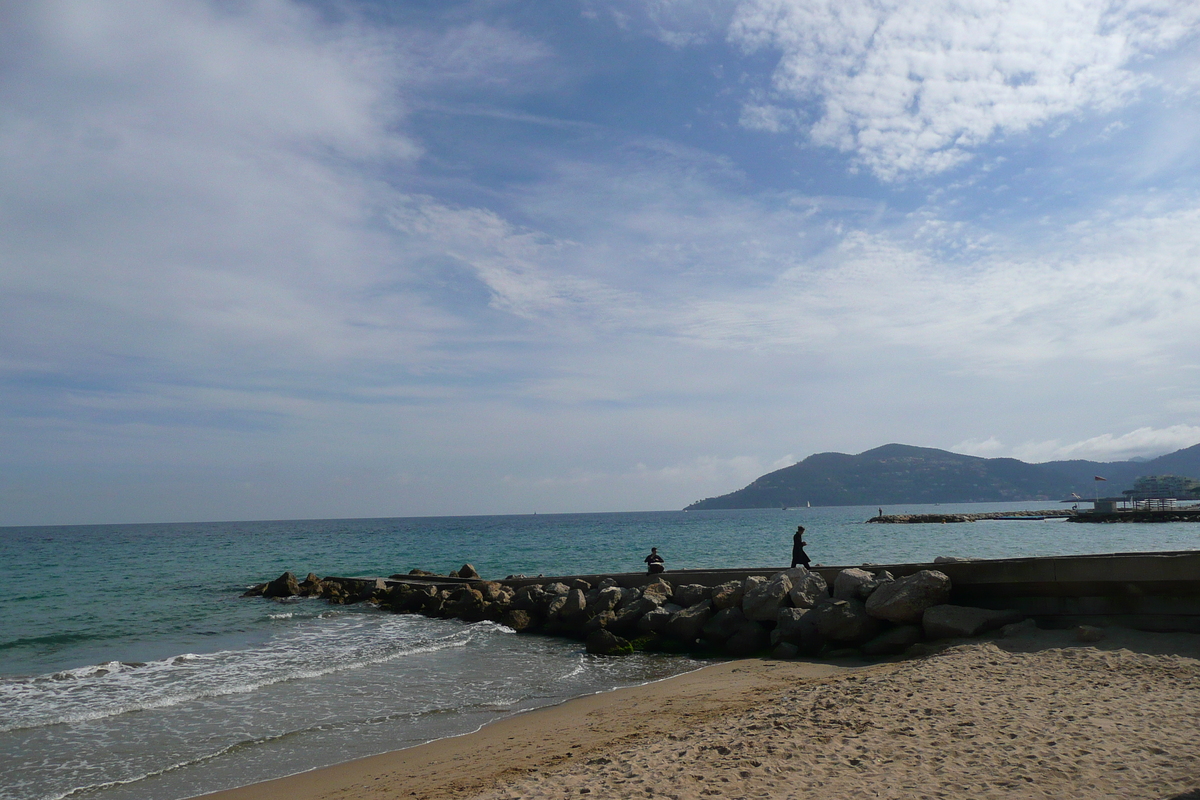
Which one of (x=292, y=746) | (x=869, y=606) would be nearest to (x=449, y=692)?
(x=292, y=746)

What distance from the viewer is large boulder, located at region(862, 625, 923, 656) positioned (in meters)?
10.9

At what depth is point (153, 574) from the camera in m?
36.8

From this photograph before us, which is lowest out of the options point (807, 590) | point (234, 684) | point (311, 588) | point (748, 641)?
point (311, 588)

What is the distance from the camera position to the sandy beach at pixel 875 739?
5.25m

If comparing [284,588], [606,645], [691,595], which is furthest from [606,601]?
[284,588]

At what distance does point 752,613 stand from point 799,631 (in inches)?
50.5

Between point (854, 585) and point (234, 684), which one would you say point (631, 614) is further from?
point (234, 684)

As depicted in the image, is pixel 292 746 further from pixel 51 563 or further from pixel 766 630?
pixel 51 563

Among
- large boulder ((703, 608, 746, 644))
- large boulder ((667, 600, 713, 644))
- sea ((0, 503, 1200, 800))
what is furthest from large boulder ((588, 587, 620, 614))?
large boulder ((703, 608, 746, 644))

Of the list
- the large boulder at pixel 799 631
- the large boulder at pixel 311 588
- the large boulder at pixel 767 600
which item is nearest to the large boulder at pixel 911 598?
the large boulder at pixel 799 631

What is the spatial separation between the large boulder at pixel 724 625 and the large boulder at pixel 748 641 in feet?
0.79

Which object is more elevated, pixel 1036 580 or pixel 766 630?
pixel 1036 580

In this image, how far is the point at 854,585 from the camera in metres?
12.6

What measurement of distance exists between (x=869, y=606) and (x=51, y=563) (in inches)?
2257
